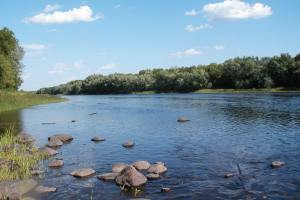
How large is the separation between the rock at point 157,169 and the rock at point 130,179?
6.98ft

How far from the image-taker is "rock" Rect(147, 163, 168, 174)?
25.7 m

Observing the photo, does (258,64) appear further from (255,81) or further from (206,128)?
(206,128)

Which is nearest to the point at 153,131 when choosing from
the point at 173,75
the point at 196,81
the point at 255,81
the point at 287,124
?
the point at 287,124

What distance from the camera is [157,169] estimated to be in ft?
85.2

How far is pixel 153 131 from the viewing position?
46.0 meters

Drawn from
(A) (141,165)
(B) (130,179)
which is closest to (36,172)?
(A) (141,165)

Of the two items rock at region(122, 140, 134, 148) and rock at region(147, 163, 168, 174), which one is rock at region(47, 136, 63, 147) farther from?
rock at region(147, 163, 168, 174)

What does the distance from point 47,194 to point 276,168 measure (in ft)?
46.3

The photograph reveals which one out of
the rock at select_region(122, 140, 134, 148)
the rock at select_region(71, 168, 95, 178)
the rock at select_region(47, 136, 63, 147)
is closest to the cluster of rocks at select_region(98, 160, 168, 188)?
the rock at select_region(71, 168, 95, 178)

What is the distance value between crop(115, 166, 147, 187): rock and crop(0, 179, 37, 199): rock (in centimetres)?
477

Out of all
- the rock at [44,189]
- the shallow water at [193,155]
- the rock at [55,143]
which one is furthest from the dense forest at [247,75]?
the rock at [44,189]

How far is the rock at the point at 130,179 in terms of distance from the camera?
22.7 m

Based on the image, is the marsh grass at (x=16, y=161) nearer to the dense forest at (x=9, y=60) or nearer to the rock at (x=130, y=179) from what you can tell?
the rock at (x=130, y=179)

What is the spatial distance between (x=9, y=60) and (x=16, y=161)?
308 ft
